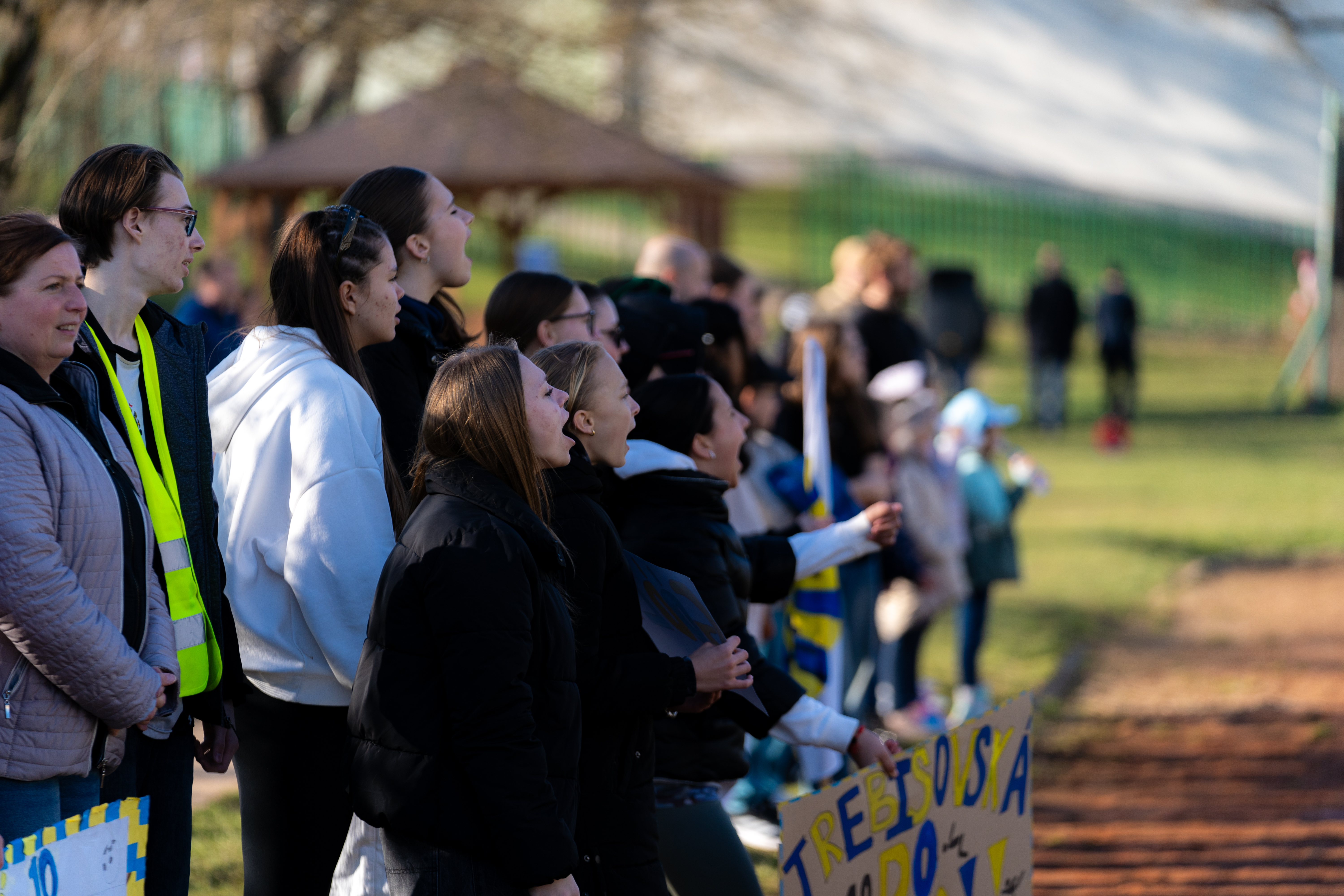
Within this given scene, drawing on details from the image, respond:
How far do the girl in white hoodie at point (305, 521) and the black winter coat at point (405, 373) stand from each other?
19cm

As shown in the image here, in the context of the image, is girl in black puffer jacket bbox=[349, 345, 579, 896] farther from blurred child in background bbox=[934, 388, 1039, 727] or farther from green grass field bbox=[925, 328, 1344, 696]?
green grass field bbox=[925, 328, 1344, 696]

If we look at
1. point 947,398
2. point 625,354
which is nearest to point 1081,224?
point 947,398

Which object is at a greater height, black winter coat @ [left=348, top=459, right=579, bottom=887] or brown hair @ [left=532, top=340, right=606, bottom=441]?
brown hair @ [left=532, top=340, right=606, bottom=441]

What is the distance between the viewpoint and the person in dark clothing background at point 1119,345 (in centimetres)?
1858

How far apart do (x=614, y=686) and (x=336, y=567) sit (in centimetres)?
62

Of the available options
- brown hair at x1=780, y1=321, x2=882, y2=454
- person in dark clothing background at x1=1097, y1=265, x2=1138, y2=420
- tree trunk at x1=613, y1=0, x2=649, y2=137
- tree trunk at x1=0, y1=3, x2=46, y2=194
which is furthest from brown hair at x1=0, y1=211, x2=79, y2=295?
person in dark clothing background at x1=1097, y1=265, x2=1138, y2=420

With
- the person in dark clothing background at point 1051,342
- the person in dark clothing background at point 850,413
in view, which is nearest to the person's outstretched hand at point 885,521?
the person in dark clothing background at point 850,413

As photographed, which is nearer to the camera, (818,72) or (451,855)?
(451,855)

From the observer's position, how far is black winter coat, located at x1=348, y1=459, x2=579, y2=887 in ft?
8.39

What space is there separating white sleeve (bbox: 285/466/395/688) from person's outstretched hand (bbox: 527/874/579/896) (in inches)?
24.4

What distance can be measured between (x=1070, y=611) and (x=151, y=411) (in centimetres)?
747

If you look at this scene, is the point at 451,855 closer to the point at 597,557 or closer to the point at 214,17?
the point at 597,557

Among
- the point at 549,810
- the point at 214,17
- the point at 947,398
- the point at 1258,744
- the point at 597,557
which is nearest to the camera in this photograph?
the point at 549,810

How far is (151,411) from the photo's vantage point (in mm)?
3025
